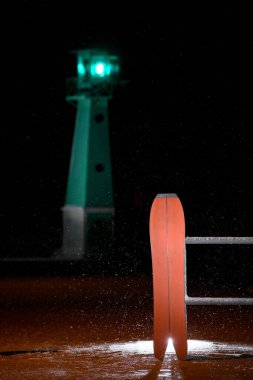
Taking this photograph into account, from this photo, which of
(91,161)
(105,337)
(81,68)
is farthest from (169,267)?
(81,68)

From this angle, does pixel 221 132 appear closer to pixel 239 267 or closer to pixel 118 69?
pixel 118 69

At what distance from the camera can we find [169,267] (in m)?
9.93

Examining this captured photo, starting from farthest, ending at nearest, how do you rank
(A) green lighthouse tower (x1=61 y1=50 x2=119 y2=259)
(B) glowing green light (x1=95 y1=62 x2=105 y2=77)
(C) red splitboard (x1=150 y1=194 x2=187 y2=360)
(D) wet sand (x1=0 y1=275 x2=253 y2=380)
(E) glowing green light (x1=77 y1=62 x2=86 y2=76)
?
1. (E) glowing green light (x1=77 y1=62 x2=86 y2=76)
2. (B) glowing green light (x1=95 y1=62 x2=105 y2=77)
3. (A) green lighthouse tower (x1=61 y1=50 x2=119 y2=259)
4. (C) red splitboard (x1=150 y1=194 x2=187 y2=360)
5. (D) wet sand (x1=0 y1=275 x2=253 y2=380)

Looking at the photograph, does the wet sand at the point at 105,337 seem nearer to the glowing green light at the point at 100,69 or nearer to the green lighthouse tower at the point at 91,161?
the green lighthouse tower at the point at 91,161

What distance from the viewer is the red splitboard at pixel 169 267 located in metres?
9.90

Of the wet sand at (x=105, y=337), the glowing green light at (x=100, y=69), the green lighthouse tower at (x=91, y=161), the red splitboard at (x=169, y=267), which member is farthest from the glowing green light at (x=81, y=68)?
the red splitboard at (x=169, y=267)

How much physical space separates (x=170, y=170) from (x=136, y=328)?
76.2 metres

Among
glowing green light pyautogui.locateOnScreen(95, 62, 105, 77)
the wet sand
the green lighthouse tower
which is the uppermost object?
glowing green light pyautogui.locateOnScreen(95, 62, 105, 77)

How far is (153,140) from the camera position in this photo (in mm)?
90438

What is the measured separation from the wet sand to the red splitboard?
9.9 inches

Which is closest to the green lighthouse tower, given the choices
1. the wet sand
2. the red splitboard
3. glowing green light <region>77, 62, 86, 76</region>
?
glowing green light <region>77, 62, 86, 76</region>

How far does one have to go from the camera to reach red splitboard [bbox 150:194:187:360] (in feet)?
32.5

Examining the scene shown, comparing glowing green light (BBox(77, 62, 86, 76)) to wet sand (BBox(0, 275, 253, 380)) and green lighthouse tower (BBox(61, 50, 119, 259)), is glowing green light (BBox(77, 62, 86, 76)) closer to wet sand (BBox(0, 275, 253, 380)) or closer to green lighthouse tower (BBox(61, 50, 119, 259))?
green lighthouse tower (BBox(61, 50, 119, 259))

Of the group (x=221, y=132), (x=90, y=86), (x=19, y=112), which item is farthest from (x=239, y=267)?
(x=19, y=112)
